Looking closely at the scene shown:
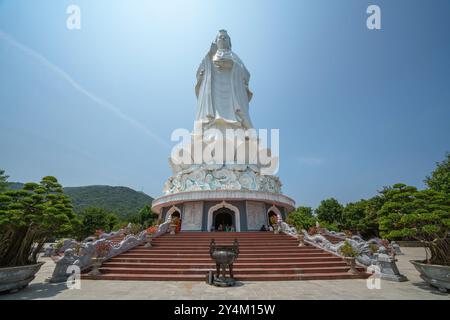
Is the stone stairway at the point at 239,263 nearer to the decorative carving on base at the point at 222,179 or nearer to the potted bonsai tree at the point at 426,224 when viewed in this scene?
the potted bonsai tree at the point at 426,224

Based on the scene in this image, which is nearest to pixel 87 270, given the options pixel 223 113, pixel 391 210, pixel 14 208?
pixel 14 208

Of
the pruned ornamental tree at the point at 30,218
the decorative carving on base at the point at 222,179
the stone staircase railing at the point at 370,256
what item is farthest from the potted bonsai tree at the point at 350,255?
the decorative carving on base at the point at 222,179

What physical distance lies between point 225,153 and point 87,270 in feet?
48.1

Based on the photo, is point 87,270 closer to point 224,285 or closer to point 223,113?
point 224,285

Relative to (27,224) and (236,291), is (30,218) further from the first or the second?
(236,291)

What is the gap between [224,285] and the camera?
6637 mm

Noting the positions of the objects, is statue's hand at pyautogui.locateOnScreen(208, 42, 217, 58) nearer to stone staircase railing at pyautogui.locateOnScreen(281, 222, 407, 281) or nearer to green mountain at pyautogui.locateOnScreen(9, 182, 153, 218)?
stone staircase railing at pyautogui.locateOnScreen(281, 222, 407, 281)

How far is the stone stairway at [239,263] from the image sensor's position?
7.99 m

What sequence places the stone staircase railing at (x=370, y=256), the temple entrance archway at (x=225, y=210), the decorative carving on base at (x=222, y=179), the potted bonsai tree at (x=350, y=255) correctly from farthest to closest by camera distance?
the decorative carving on base at (x=222, y=179) → the temple entrance archway at (x=225, y=210) → the potted bonsai tree at (x=350, y=255) → the stone staircase railing at (x=370, y=256)

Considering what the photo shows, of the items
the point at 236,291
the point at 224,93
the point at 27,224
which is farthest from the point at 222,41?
the point at 236,291

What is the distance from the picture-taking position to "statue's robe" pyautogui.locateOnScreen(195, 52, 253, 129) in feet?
79.3

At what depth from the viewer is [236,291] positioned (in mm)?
6152

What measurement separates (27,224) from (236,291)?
6.52 m

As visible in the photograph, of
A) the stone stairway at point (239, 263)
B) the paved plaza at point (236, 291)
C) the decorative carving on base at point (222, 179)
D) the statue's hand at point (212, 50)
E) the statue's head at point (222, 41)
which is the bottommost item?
the paved plaza at point (236, 291)
